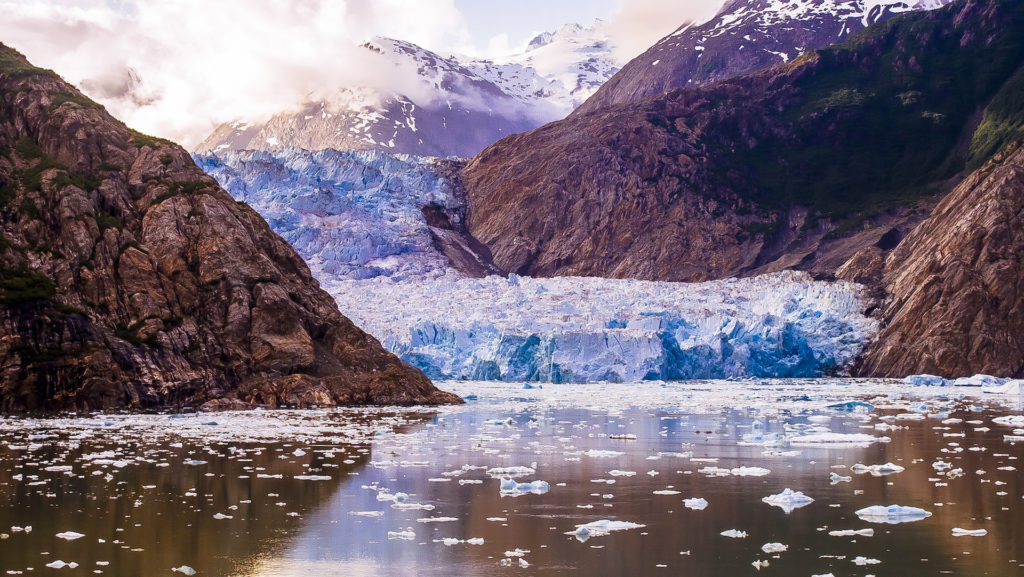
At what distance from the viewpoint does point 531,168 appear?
10288 cm

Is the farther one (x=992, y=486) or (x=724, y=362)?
(x=724, y=362)

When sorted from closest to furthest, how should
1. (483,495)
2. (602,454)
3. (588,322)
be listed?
(483,495) → (602,454) → (588,322)

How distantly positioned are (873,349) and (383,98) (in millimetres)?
120748

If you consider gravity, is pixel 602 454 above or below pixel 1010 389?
below

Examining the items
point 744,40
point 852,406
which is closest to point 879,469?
point 852,406

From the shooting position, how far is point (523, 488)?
51.1ft

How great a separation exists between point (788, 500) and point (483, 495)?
4130 mm

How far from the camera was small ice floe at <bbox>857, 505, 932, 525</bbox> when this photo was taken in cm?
1307

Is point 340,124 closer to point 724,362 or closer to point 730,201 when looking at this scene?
point 730,201

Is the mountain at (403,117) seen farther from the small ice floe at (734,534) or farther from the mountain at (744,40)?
the small ice floe at (734,534)

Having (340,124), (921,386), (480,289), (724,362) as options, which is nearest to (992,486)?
(921,386)

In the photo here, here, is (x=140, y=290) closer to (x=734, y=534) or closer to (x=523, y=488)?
(x=523, y=488)

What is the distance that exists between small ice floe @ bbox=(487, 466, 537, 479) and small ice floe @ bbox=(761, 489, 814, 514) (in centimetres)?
418

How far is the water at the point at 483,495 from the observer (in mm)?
11133
